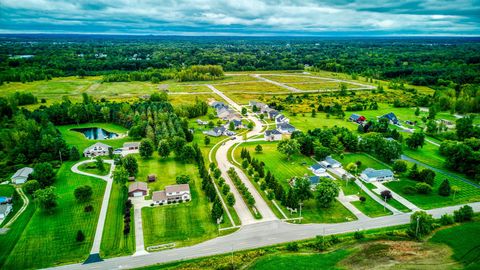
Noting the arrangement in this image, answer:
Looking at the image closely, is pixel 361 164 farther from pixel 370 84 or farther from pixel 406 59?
pixel 406 59

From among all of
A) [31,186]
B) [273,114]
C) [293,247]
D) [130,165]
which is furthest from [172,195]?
[273,114]

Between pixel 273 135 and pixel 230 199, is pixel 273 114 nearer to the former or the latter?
pixel 273 135

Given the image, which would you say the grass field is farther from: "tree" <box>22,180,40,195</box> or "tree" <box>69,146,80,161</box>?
"tree" <box>22,180,40,195</box>

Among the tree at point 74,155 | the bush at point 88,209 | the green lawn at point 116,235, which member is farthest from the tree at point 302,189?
the tree at point 74,155

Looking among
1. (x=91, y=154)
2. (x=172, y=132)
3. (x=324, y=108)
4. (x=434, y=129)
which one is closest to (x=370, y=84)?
(x=324, y=108)

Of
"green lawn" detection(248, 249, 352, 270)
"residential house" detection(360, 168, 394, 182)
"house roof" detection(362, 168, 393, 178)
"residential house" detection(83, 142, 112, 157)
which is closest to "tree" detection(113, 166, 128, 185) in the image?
"residential house" detection(83, 142, 112, 157)

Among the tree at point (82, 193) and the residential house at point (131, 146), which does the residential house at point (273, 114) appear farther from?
the tree at point (82, 193)
